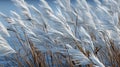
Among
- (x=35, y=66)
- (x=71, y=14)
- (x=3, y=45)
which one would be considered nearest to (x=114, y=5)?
(x=71, y=14)

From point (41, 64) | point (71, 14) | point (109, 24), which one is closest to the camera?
point (109, 24)

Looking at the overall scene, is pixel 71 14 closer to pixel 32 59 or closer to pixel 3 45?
pixel 32 59

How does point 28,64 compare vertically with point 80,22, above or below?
below

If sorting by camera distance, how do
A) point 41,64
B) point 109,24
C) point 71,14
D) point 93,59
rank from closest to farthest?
point 93,59, point 109,24, point 41,64, point 71,14

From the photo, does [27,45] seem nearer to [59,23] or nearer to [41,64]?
[41,64]

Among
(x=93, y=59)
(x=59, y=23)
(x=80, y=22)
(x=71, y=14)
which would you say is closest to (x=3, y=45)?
(x=59, y=23)

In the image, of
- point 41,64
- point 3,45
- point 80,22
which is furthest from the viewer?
point 80,22

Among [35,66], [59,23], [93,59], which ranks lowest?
[35,66]

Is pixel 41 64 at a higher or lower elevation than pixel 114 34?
lower

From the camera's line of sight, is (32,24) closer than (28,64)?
No
